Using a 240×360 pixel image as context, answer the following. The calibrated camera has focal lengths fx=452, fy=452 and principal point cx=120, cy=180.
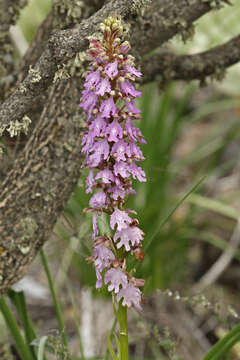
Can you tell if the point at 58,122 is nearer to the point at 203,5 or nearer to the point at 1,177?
the point at 1,177

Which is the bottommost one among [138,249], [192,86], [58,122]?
[138,249]

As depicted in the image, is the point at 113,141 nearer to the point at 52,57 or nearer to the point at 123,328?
the point at 52,57

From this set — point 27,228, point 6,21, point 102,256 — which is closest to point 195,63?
point 6,21

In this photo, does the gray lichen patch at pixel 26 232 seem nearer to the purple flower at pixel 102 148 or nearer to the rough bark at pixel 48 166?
the rough bark at pixel 48 166

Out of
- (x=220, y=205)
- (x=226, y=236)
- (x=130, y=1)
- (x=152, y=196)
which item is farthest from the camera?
(x=226, y=236)

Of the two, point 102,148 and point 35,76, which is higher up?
point 35,76

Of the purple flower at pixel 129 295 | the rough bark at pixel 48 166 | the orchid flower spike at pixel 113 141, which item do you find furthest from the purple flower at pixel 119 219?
the rough bark at pixel 48 166

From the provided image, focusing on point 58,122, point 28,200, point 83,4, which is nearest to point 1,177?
point 28,200

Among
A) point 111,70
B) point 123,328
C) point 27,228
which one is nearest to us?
point 111,70
